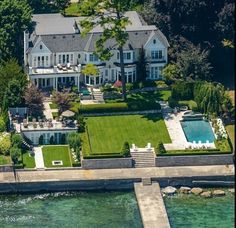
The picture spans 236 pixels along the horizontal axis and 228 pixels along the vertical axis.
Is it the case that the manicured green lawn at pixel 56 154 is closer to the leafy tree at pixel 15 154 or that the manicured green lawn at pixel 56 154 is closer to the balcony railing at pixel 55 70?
the leafy tree at pixel 15 154

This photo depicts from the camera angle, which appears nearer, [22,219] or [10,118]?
[22,219]

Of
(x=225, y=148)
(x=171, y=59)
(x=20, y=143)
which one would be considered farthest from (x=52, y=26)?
(x=225, y=148)

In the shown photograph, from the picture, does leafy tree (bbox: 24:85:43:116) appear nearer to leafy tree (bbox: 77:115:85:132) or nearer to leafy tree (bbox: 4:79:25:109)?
leafy tree (bbox: 4:79:25:109)

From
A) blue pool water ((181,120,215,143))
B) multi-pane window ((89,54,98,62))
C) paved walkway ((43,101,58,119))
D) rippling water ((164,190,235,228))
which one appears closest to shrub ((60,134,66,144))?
paved walkway ((43,101,58,119))

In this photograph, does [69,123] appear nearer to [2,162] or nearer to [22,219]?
[2,162]

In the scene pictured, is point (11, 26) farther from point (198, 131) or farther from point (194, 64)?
point (198, 131)
